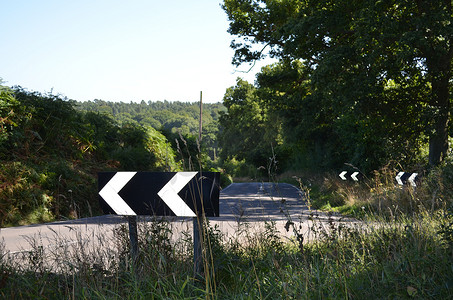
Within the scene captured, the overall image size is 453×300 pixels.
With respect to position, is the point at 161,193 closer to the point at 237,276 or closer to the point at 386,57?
the point at 237,276

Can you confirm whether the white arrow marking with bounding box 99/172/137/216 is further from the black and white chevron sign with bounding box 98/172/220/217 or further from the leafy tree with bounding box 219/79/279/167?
the leafy tree with bounding box 219/79/279/167

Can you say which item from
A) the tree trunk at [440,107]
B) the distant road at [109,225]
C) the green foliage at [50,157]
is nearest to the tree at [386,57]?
the tree trunk at [440,107]

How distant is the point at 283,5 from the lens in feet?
81.5

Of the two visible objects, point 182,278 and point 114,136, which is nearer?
point 182,278

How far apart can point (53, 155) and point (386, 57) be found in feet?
43.0

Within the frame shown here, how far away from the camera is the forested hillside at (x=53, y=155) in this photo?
515 inches

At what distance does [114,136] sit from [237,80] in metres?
46.5

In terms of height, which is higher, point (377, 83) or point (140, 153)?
point (377, 83)

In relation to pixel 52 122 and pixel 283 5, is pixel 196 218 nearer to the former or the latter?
pixel 52 122

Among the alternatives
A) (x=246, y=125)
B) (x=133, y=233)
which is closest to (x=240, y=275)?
(x=133, y=233)

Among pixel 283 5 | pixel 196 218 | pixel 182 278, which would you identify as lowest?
pixel 182 278

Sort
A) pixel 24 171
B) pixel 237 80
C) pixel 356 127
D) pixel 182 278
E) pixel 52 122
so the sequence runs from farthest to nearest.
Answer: pixel 237 80
pixel 356 127
pixel 52 122
pixel 24 171
pixel 182 278

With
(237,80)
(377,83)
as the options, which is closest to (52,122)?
(377,83)

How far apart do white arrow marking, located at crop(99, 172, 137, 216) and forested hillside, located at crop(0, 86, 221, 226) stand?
5.45m
